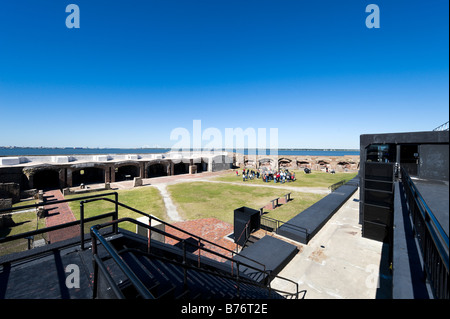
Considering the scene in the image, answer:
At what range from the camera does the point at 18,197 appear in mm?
18938

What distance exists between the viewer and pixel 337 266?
364 inches

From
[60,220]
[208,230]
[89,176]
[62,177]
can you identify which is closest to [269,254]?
[208,230]

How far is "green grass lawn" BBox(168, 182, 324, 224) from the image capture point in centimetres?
1611

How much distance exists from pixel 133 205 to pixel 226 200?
349 inches

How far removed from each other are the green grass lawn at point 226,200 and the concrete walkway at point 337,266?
3.91 metres

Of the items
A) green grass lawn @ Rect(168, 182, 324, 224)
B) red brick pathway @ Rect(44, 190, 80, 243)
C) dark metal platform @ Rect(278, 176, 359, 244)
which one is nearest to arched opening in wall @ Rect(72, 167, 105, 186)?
green grass lawn @ Rect(168, 182, 324, 224)

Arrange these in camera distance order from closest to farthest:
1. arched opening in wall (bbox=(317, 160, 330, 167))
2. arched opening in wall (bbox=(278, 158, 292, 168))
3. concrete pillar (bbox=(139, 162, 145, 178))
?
concrete pillar (bbox=(139, 162, 145, 178)), arched opening in wall (bbox=(317, 160, 330, 167)), arched opening in wall (bbox=(278, 158, 292, 168))

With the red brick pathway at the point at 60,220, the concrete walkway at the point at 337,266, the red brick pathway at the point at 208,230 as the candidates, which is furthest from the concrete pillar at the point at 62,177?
the concrete walkway at the point at 337,266

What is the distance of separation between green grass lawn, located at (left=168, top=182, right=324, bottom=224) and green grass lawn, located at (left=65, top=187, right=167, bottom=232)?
5.69ft

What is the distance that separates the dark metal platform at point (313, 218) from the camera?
11.6 meters

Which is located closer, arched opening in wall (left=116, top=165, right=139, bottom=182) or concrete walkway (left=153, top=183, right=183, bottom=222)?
concrete walkway (left=153, top=183, right=183, bottom=222)

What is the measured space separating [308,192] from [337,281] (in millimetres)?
16403

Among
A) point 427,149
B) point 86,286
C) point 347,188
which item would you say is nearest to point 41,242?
point 86,286

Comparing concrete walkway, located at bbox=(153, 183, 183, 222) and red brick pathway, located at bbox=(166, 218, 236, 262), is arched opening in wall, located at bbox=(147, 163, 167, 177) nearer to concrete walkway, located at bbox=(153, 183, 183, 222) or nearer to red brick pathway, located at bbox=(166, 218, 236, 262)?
concrete walkway, located at bbox=(153, 183, 183, 222)
